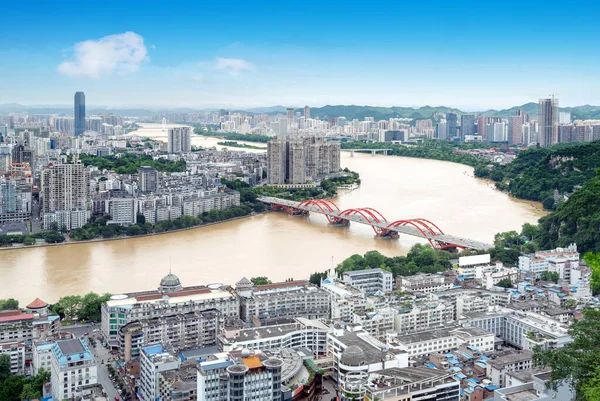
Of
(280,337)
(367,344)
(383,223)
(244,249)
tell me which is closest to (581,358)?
(367,344)

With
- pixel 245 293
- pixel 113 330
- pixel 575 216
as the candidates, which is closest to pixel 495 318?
pixel 245 293

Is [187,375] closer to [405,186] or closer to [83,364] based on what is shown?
[83,364]

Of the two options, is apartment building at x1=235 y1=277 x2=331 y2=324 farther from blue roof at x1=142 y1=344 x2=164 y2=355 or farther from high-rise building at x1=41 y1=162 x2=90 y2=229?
high-rise building at x1=41 y1=162 x2=90 y2=229

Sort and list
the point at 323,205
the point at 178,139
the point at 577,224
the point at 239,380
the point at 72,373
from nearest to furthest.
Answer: the point at 239,380 → the point at 72,373 → the point at 577,224 → the point at 323,205 → the point at 178,139

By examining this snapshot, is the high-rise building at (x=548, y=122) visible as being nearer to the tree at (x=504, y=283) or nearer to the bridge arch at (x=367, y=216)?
the bridge arch at (x=367, y=216)

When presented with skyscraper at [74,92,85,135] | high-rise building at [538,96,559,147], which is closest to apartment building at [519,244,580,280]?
high-rise building at [538,96,559,147]

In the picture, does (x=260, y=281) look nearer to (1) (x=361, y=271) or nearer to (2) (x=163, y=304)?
(1) (x=361, y=271)
